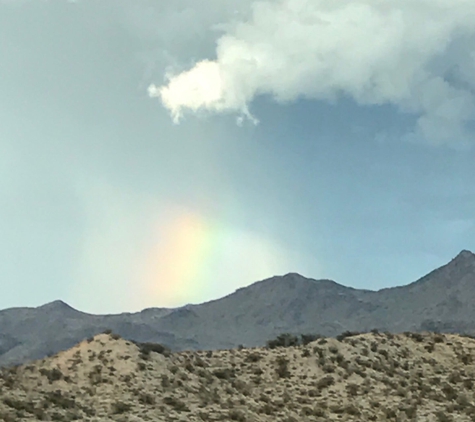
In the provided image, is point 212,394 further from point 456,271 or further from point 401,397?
point 456,271

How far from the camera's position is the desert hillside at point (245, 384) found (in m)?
29.3

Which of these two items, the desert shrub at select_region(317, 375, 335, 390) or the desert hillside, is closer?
the desert hillside

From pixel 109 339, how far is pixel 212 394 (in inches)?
318

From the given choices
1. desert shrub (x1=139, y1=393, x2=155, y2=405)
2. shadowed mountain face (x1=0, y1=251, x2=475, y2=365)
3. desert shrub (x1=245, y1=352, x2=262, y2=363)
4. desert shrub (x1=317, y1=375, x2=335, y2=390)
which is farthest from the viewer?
shadowed mountain face (x1=0, y1=251, x2=475, y2=365)

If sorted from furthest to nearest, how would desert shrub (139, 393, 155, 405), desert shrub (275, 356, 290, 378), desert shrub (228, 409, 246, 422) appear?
1. desert shrub (275, 356, 290, 378)
2. desert shrub (139, 393, 155, 405)
3. desert shrub (228, 409, 246, 422)

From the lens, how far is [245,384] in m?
36.3

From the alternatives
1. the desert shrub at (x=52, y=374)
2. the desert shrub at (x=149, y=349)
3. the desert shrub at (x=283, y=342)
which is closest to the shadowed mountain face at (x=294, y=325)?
the desert shrub at (x=283, y=342)

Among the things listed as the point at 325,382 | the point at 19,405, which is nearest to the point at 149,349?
the point at 325,382

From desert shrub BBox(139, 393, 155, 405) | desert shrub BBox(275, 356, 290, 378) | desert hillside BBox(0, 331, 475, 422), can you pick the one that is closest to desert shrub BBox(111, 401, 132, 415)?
desert hillside BBox(0, 331, 475, 422)

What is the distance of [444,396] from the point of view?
119 feet

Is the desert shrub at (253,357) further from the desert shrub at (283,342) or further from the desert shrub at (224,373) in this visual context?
the desert shrub at (283,342)

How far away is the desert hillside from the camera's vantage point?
2928 cm

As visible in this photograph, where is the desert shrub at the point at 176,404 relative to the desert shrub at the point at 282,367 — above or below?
below

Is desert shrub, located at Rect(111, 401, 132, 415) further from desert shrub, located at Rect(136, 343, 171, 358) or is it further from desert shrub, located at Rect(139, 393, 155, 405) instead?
desert shrub, located at Rect(136, 343, 171, 358)
